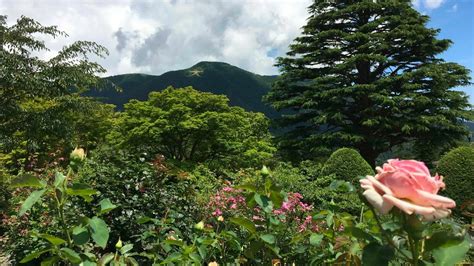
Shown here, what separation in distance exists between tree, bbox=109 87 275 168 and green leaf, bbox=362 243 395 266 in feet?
49.5

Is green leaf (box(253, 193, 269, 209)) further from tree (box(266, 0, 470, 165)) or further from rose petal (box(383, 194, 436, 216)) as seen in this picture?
tree (box(266, 0, 470, 165))

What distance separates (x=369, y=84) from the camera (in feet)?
55.1

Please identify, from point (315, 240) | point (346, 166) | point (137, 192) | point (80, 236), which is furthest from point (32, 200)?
point (346, 166)

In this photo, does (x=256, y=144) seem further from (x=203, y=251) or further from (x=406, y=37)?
(x=203, y=251)

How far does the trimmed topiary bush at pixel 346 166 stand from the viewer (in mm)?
9617

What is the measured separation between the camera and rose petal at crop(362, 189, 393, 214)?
75 cm

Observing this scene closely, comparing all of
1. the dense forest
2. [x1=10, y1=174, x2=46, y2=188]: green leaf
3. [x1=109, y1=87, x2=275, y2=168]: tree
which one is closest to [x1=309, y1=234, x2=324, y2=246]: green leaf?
the dense forest

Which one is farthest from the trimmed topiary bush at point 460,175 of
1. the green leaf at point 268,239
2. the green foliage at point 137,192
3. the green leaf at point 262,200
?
the green leaf at point 262,200

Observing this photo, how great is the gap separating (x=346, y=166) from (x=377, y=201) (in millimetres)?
9242

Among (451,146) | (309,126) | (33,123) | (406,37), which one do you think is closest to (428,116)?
(451,146)

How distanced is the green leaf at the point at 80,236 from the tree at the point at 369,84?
15.5 m

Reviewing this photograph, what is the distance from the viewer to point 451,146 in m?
16.6

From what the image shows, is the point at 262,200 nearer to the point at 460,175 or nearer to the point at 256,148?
the point at 460,175

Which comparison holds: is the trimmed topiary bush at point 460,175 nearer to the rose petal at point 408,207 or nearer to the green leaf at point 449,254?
the green leaf at point 449,254
